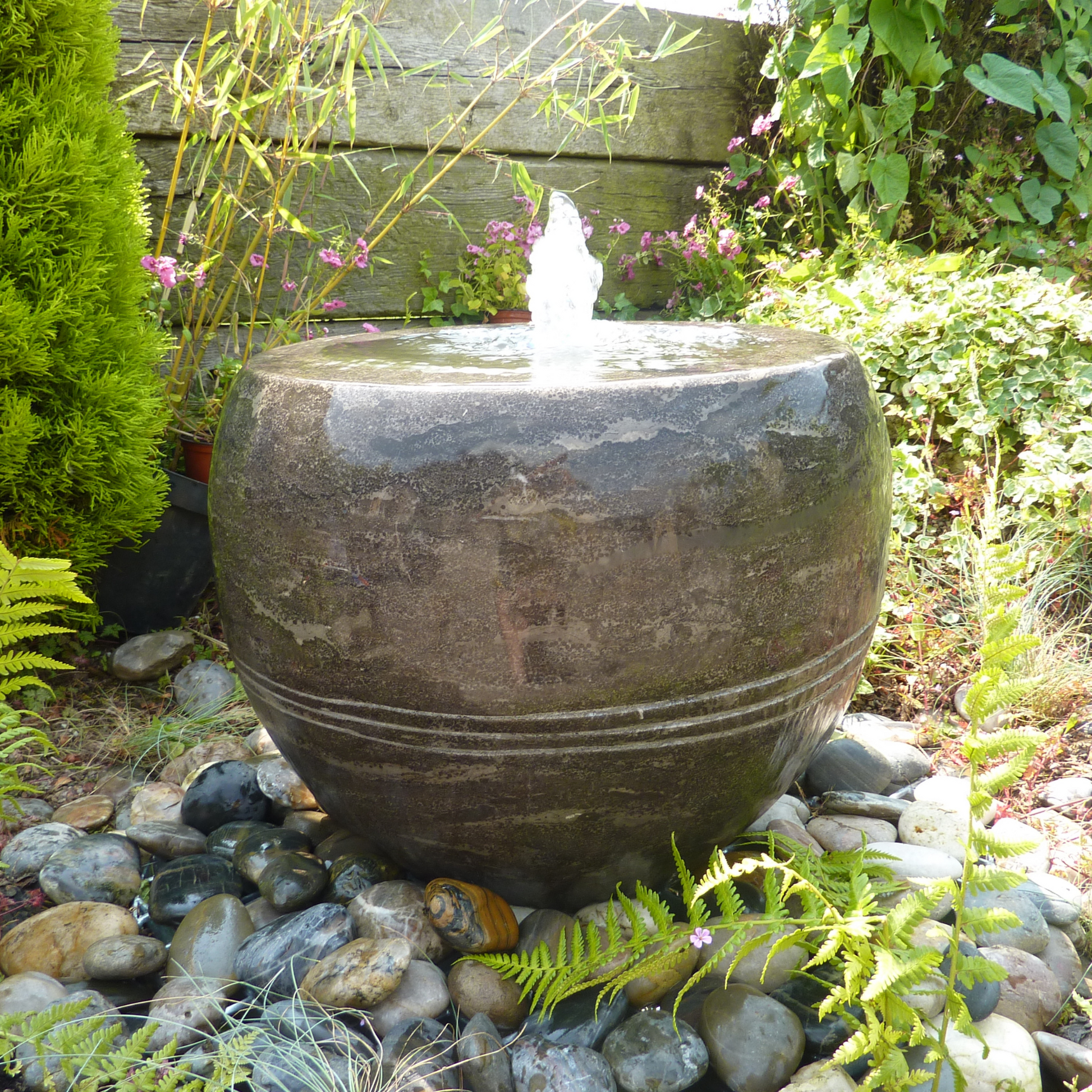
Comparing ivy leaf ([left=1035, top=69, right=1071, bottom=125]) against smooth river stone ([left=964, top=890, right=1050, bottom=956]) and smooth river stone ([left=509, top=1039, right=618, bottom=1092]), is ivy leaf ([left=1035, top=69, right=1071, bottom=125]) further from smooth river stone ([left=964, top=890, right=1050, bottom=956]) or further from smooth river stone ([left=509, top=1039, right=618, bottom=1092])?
smooth river stone ([left=509, top=1039, right=618, bottom=1092])

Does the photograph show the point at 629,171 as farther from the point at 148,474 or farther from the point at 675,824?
the point at 675,824

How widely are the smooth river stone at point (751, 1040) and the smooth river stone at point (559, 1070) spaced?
181 mm

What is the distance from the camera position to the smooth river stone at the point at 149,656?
300cm

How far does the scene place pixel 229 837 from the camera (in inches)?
82.9

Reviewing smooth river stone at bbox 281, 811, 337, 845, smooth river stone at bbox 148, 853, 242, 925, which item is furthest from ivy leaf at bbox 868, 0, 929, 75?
smooth river stone at bbox 148, 853, 242, 925

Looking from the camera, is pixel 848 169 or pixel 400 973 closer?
pixel 400 973

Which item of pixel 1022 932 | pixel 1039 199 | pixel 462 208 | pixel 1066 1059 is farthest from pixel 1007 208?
pixel 1066 1059

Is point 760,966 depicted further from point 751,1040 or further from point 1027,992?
point 1027,992

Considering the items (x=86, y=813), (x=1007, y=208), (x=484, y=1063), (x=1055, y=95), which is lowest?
(x=86, y=813)

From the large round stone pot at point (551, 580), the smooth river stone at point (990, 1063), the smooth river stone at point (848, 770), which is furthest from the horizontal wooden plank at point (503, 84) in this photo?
the smooth river stone at point (990, 1063)

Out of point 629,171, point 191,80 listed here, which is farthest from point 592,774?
Answer: point 629,171

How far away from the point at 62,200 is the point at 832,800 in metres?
2.50

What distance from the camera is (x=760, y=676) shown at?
1.51 meters

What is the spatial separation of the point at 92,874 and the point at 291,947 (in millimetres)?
567
